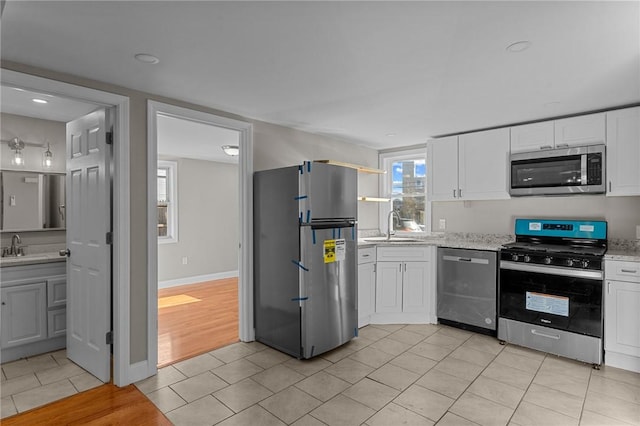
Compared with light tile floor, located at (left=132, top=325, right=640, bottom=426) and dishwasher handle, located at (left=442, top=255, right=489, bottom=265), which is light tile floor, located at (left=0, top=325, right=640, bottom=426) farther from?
dishwasher handle, located at (left=442, top=255, right=489, bottom=265)

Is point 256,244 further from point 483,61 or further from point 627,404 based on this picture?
point 627,404

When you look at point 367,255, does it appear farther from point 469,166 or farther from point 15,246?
point 15,246

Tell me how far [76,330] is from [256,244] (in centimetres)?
169

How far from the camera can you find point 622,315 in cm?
289

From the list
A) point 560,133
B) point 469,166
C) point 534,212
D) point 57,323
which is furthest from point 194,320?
point 560,133

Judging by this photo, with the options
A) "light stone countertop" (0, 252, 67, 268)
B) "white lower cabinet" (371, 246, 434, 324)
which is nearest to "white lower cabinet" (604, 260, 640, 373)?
"white lower cabinet" (371, 246, 434, 324)

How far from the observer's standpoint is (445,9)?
5.44ft

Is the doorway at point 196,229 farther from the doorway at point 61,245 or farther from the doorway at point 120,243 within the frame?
the doorway at point 120,243

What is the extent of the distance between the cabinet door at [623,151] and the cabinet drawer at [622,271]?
2.16 feet

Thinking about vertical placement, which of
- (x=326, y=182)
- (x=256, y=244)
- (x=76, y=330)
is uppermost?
(x=326, y=182)

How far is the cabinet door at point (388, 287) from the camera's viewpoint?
4.04 metres

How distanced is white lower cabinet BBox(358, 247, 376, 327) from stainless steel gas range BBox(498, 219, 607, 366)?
1307 mm

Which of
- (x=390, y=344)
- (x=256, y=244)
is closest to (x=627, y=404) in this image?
(x=390, y=344)

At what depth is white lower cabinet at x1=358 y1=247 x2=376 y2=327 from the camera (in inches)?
153
